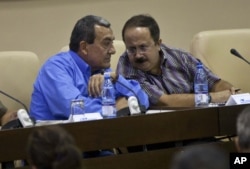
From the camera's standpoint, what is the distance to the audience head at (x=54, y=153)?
152 centimetres

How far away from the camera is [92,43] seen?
12.4ft

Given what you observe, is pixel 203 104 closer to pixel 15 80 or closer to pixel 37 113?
pixel 37 113

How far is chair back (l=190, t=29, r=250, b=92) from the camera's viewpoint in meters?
4.44

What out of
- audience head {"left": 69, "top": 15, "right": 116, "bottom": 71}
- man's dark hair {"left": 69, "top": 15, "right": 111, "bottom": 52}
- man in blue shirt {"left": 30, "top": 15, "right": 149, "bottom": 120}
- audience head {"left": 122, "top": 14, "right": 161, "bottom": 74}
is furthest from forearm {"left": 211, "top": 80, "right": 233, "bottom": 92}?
man's dark hair {"left": 69, "top": 15, "right": 111, "bottom": 52}

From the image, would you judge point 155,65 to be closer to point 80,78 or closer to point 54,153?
point 80,78

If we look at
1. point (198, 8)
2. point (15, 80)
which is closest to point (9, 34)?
point (15, 80)

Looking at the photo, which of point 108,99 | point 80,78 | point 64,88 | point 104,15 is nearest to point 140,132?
point 108,99

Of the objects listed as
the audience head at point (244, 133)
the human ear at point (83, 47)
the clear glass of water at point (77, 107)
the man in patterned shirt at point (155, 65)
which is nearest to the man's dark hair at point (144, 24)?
the man in patterned shirt at point (155, 65)

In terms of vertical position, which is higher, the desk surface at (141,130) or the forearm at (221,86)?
the desk surface at (141,130)

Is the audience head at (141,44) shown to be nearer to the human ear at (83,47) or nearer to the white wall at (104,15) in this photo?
the human ear at (83,47)

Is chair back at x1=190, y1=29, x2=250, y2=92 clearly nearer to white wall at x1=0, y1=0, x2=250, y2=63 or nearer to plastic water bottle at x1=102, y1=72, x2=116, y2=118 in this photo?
white wall at x1=0, y1=0, x2=250, y2=63

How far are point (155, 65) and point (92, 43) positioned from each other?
0.42 meters

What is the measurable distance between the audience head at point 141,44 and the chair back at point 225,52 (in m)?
0.57

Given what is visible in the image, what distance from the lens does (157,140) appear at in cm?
296
